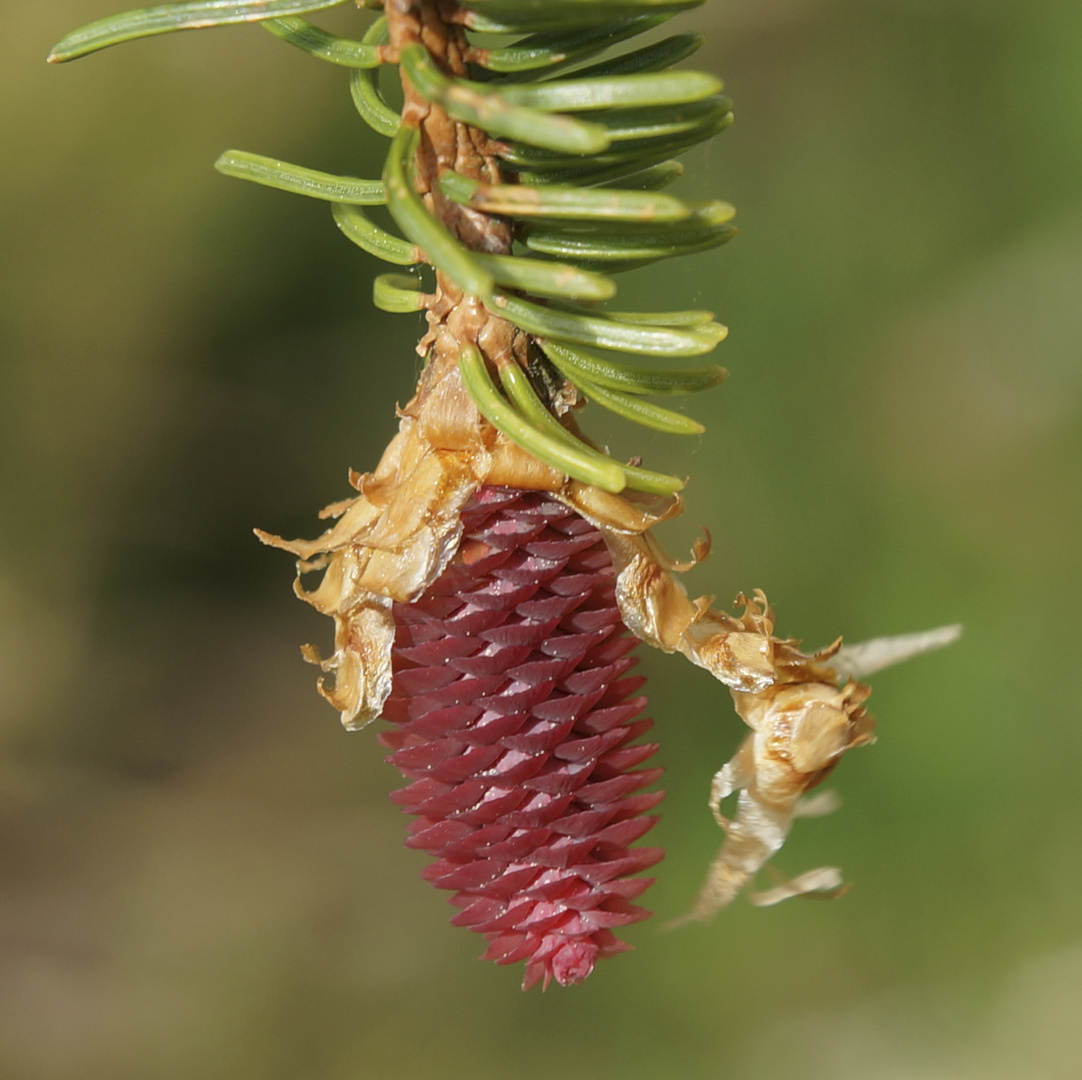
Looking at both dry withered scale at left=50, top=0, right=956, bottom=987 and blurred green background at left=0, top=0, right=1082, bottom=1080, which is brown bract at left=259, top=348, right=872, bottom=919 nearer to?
dry withered scale at left=50, top=0, right=956, bottom=987

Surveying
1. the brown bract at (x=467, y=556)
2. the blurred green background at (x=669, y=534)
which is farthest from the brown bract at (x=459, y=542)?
the blurred green background at (x=669, y=534)

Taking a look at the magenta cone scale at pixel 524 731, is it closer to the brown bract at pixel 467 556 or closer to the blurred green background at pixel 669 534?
the brown bract at pixel 467 556

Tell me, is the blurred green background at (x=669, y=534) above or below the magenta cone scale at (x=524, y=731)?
above

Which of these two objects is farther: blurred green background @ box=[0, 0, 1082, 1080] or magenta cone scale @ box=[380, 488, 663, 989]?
blurred green background @ box=[0, 0, 1082, 1080]

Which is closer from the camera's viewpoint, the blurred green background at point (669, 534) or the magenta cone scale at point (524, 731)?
the magenta cone scale at point (524, 731)

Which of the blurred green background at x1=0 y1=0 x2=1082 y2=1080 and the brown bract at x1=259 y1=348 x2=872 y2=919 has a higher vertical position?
the blurred green background at x1=0 y1=0 x2=1082 y2=1080

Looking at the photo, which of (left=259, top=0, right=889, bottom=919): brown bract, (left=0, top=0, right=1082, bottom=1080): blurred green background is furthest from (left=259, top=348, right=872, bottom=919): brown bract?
(left=0, top=0, right=1082, bottom=1080): blurred green background
